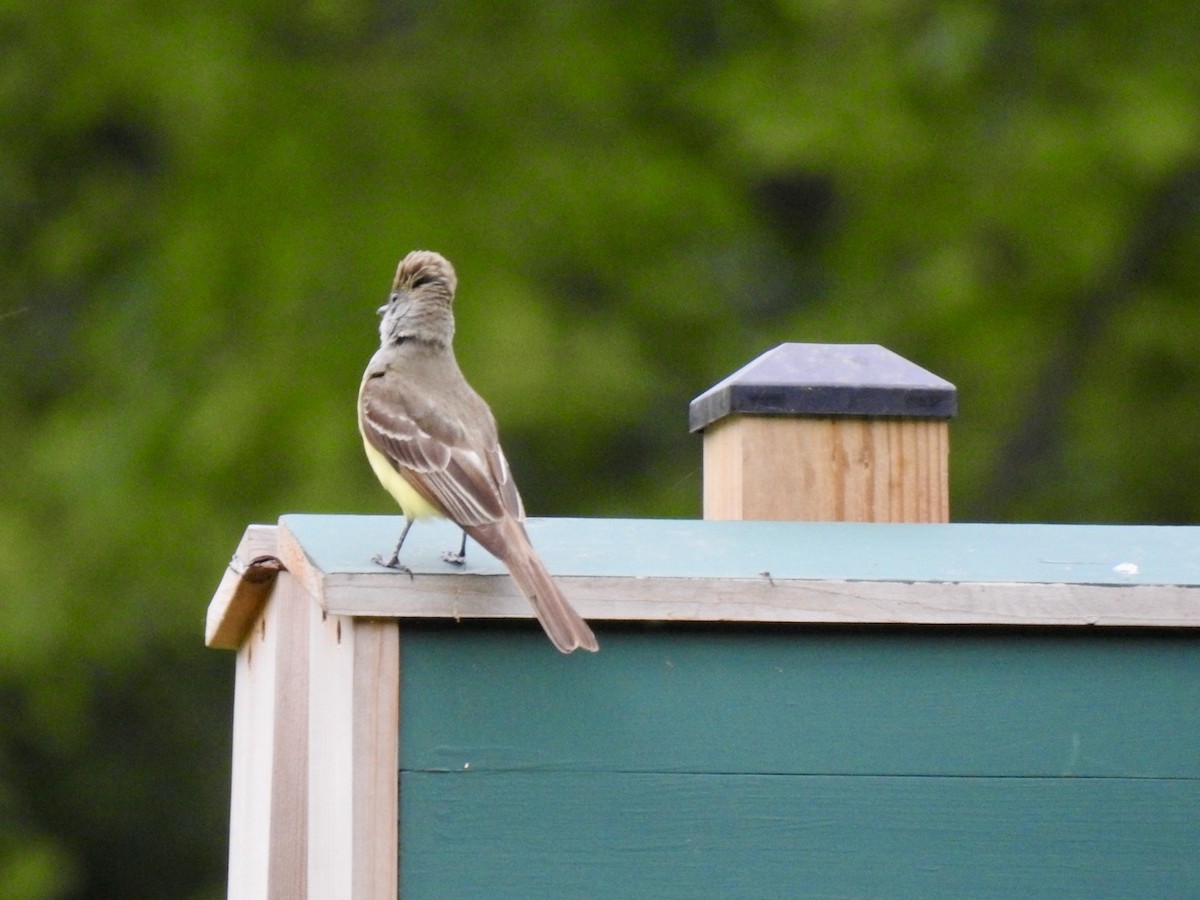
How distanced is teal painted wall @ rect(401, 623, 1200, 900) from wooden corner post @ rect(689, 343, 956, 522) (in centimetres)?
91

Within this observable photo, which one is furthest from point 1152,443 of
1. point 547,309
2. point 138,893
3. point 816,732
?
point 816,732

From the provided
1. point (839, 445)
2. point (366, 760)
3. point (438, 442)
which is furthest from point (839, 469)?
point (366, 760)

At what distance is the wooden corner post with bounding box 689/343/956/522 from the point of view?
179 inches

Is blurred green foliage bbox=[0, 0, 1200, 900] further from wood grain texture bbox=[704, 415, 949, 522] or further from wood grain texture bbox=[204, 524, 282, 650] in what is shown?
wood grain texture bbox=[704, 415, 949, 522]

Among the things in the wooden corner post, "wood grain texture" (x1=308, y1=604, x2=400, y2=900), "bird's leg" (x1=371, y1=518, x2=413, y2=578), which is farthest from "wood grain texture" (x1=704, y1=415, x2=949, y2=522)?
"wood grain texture" (x1=308, y1=604, x2=400, y2=900)

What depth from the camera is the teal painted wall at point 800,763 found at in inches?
138

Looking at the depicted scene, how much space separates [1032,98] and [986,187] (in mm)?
685

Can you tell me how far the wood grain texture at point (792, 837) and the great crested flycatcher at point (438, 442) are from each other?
0.33m

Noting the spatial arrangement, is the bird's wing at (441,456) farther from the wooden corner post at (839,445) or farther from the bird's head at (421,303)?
the wooden corner post at (839,445)

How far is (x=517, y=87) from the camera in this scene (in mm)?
11406

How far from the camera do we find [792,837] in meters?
3.57

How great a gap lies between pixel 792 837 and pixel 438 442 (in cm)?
120

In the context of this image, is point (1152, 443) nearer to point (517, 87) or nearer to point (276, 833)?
point (517, 87)

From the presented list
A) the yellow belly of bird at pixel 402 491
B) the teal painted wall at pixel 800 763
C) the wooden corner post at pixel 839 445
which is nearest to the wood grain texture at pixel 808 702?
the teal painted wall at pixel 800 763
